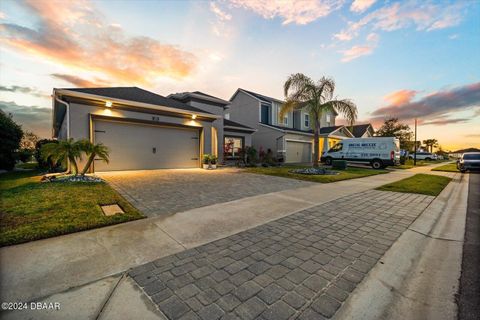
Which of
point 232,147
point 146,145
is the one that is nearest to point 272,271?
point 146,145

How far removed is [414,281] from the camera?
2057 millimetres

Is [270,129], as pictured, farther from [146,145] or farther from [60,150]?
[60,150]

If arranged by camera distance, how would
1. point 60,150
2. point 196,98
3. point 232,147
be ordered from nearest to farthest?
point 60,150 < point 196,98 < point 232,147

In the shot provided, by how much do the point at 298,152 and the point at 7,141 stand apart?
22915mm

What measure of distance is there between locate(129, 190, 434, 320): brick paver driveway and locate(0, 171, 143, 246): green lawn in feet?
6.43

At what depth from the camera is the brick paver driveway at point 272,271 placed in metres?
1.60

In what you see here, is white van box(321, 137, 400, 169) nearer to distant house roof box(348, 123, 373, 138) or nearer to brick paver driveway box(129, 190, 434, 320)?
distant house roof box(348, 123, 373, 138)

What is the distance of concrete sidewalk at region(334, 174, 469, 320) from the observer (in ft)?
5.31

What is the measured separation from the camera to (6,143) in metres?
11.7

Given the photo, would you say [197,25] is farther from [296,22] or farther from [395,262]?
[395,262]

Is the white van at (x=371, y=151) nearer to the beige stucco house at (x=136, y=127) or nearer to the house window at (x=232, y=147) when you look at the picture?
the house window at (x=232, y=147)

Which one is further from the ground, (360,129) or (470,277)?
(360,129)

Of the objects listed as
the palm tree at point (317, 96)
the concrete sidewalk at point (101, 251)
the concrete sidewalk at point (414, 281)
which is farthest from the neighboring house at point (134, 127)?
the concrete sidewalk at point (414, 281)

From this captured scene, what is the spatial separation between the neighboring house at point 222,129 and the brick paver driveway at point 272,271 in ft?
37.0
